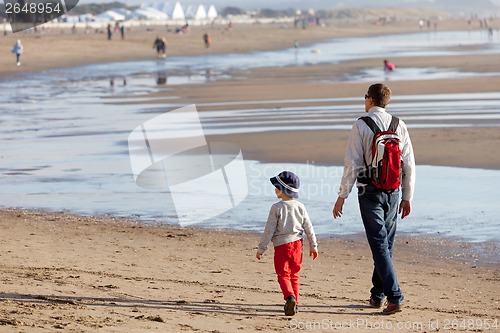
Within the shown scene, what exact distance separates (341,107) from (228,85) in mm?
10130

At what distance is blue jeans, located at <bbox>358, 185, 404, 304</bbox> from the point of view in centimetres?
707

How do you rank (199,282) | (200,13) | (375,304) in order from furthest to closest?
(200,13) → (199,282) → (375,304)

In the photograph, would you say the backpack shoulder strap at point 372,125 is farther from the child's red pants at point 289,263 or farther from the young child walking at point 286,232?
the child's red pants at point 289,263

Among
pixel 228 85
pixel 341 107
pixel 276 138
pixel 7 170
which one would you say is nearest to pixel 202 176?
pixel 7 170

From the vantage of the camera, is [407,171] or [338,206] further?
[407,171]

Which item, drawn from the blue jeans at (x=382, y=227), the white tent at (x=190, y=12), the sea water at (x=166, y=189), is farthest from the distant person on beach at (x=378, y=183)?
the white tent at (x=190, y=12)

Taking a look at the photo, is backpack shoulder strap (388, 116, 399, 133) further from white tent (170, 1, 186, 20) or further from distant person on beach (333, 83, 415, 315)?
white tent (170, 1, 186, 20)

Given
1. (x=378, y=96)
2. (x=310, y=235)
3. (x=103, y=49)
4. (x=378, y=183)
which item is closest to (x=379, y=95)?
(x=378, y=96)

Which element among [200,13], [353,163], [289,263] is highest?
[353,163]

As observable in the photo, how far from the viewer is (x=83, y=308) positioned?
6758mm

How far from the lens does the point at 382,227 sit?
710cm

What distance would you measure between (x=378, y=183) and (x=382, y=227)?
1.05ft

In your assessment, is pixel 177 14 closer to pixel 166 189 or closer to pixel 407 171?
pixel 166 189

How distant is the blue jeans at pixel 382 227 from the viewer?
278 inches
